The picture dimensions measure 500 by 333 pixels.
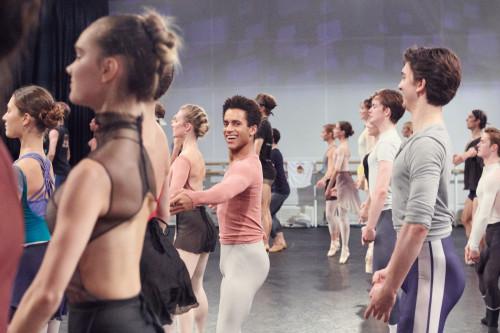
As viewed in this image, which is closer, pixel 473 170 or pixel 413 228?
pixel 413 228

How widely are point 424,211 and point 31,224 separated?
1579 millimetres

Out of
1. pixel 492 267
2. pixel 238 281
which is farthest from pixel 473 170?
pixel 238 281

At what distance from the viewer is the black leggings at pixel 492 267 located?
3.69 metres

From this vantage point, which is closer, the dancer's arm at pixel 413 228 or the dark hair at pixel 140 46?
the dark hair at pixel 140 46

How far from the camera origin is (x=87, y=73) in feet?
3.66

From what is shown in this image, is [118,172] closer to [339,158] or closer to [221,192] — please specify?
[221,192]

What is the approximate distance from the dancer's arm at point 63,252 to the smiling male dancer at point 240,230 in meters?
1.29

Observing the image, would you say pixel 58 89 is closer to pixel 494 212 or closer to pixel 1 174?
pixel 494 212

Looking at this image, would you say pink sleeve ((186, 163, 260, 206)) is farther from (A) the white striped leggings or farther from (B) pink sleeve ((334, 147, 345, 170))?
(B) pink sleeve ((334, 147, 345, 170))

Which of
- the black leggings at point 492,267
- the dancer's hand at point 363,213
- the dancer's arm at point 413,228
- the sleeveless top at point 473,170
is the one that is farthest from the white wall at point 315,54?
the dancer's arm at point 413,228

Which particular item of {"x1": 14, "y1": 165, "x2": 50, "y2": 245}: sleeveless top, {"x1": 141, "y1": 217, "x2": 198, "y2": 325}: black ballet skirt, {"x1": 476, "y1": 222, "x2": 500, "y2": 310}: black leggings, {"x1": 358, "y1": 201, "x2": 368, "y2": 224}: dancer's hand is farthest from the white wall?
{"x1": 141, "y1": 217, "x2": 198, "y2": 325}: black ballet skirt

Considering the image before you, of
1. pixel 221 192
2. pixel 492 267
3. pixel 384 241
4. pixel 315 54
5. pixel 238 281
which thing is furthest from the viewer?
pixel 315 54

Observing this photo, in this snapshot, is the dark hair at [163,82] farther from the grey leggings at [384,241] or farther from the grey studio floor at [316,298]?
the grey studio floor at [316,298]

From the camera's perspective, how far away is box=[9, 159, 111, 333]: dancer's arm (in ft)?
3.36
